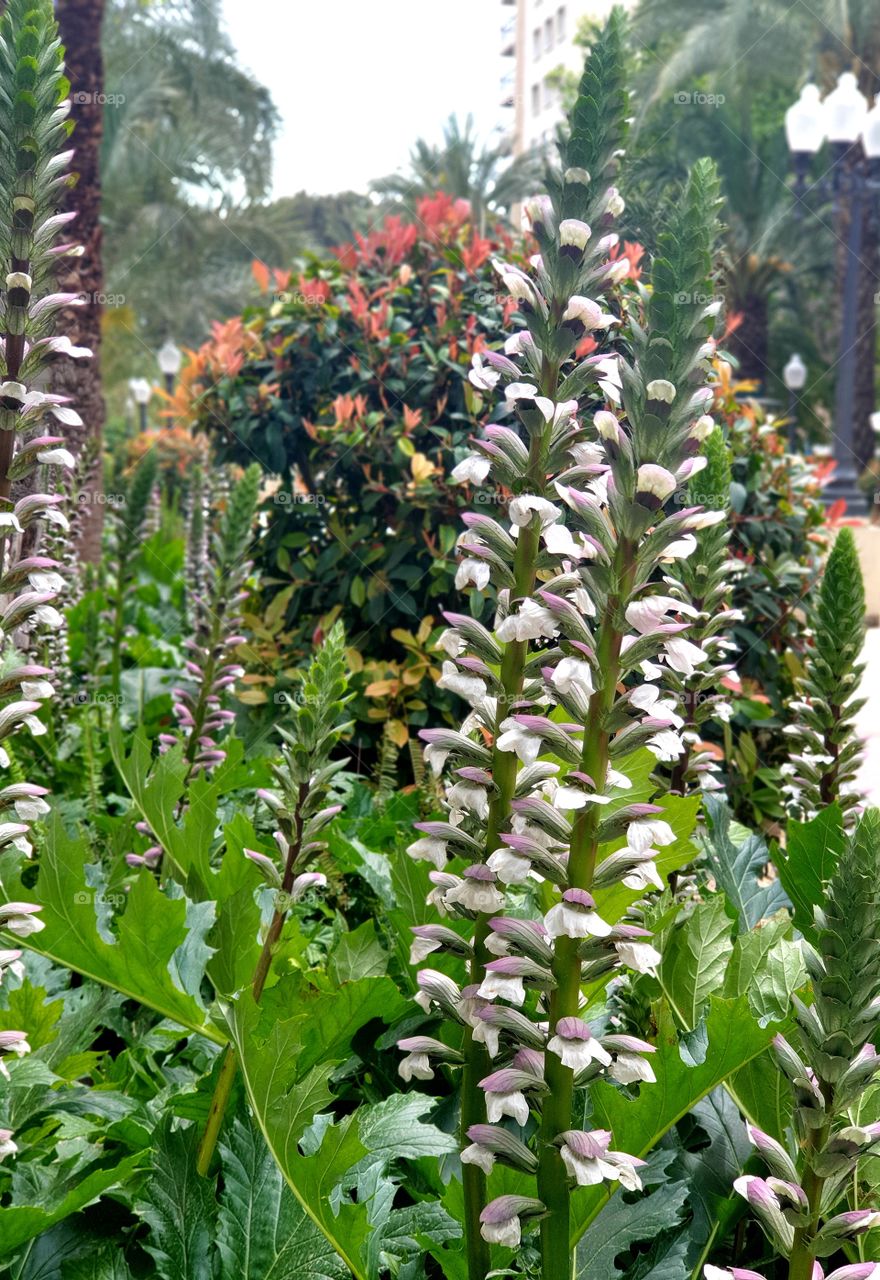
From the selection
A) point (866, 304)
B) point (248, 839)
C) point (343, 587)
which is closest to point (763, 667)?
point (343, 587)

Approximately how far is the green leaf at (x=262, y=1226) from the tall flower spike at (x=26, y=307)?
0.34 meters

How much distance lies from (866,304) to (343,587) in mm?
26113

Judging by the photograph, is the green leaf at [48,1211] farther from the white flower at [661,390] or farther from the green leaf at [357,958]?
the white flower at [661,390]

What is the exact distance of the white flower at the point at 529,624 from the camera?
5.13 feet

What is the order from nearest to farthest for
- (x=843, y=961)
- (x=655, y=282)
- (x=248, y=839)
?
(x=843, y=961) < (x=655, y=282) < (x=248, y=839)

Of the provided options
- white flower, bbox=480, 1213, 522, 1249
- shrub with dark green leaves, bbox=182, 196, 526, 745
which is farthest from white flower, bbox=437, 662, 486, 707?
shrub with dark green leaves, bbox=182, 196, 526, 745

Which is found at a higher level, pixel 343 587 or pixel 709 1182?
pixel 343 587

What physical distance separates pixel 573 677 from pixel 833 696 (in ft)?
5.54

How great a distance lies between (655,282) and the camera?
1.47 m

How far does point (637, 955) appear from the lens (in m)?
1.52

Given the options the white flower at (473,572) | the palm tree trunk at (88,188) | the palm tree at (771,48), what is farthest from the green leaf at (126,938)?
the palm tree at (771,48)

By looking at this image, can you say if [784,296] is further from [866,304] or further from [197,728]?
[197,728]

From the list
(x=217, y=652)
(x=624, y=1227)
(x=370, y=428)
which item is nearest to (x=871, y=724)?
(x=370, y=428)

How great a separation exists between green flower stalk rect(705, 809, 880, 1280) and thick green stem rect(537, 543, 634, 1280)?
0.77 feet
